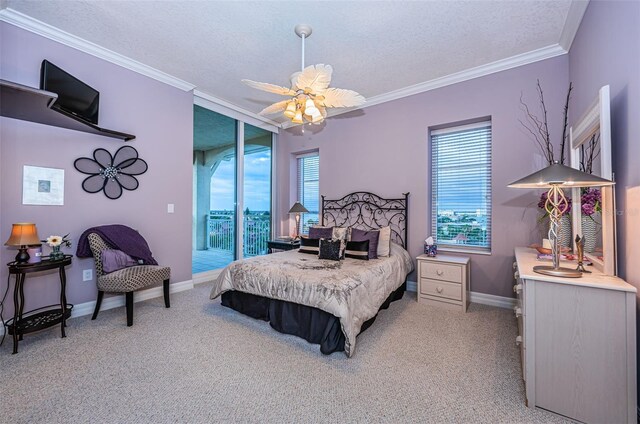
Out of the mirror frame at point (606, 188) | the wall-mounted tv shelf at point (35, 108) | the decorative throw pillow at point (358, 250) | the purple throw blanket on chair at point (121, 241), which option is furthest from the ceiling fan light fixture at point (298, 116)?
the purple throw blanket on chair at point (121, 241)

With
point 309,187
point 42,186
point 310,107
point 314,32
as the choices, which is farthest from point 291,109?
point 309,187

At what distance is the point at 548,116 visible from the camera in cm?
302

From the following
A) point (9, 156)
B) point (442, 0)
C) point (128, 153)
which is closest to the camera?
point (442, 0)

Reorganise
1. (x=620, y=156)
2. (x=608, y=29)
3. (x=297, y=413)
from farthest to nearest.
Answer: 1. (x=608, y=29)
2. (x=620, y=156)
3. (x=297, y=413)

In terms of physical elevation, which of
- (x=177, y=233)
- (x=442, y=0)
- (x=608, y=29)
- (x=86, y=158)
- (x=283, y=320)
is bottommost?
(x=283, y=320)

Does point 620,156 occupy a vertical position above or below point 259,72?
below

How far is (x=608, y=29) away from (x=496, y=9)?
0.88 m

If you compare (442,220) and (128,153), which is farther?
(442,220)

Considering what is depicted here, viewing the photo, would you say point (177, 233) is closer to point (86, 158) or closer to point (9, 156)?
point (86, 158)

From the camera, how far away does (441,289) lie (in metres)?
3.24

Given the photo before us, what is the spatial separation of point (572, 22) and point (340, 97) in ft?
7.57

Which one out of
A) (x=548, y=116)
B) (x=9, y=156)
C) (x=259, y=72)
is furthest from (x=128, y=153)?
(x=548, y=116)

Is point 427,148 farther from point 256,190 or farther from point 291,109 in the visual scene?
point 256,190

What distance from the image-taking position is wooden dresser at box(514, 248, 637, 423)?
54.2 inches
